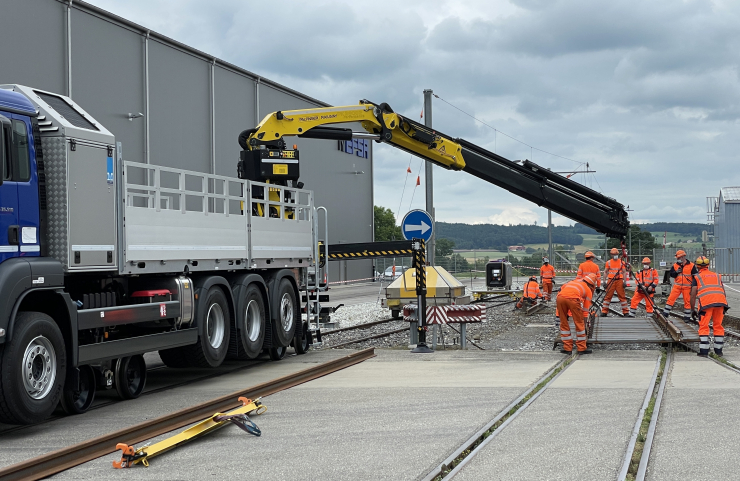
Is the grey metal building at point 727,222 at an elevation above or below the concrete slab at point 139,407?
above

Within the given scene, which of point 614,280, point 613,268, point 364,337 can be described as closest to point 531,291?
point 613,268

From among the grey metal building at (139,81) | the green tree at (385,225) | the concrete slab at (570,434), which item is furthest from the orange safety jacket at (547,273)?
the green tree at (385,225)

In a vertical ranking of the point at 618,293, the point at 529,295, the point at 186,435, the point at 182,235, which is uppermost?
the point at 182,235

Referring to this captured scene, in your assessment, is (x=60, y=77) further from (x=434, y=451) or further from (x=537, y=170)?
(x=434, y=451)

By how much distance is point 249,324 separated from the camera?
12102mm

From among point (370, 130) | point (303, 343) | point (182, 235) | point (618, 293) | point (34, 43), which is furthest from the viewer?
point (34, 43)

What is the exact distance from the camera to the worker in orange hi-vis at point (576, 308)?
13930 mm

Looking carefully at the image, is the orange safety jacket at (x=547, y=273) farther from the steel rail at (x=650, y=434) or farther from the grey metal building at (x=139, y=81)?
the steel rail at (x=650, y=434)

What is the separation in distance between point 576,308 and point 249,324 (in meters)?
5.73

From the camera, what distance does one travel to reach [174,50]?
104ft

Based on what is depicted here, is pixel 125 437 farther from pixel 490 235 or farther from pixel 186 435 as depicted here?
pixel 490 235

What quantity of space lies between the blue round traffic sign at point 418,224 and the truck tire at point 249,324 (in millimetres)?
3551

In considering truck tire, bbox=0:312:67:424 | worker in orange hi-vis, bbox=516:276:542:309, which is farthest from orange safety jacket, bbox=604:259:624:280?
truck tire, bbox=0:312:67:424

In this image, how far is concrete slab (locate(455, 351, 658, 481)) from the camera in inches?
230
